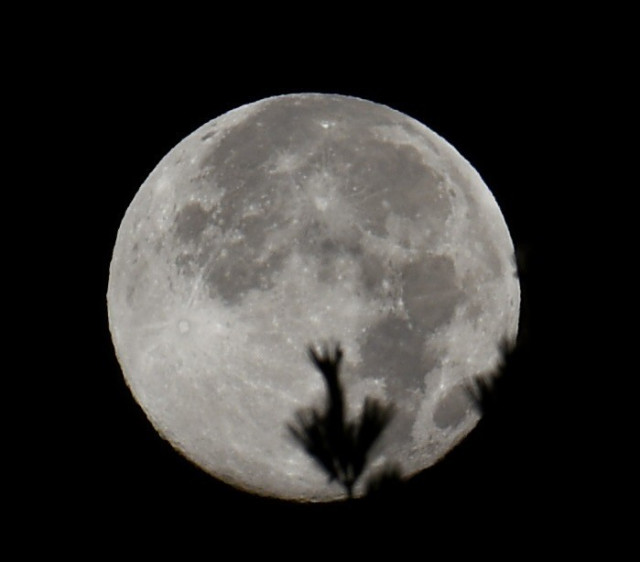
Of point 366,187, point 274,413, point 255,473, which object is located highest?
point 366,187

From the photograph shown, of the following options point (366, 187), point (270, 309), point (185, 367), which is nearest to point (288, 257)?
point (270, 309)

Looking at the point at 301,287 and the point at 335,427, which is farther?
the point at 335,427

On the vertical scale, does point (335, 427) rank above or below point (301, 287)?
below

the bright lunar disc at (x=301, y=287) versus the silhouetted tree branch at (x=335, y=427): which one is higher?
the bright lunar disc at (x=301, y=287)

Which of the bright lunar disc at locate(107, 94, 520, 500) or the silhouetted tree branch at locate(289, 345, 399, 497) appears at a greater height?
the bright lunar disc at locate(107, 94, 520, 500)

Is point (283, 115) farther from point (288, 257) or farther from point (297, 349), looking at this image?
point (297, 349)
